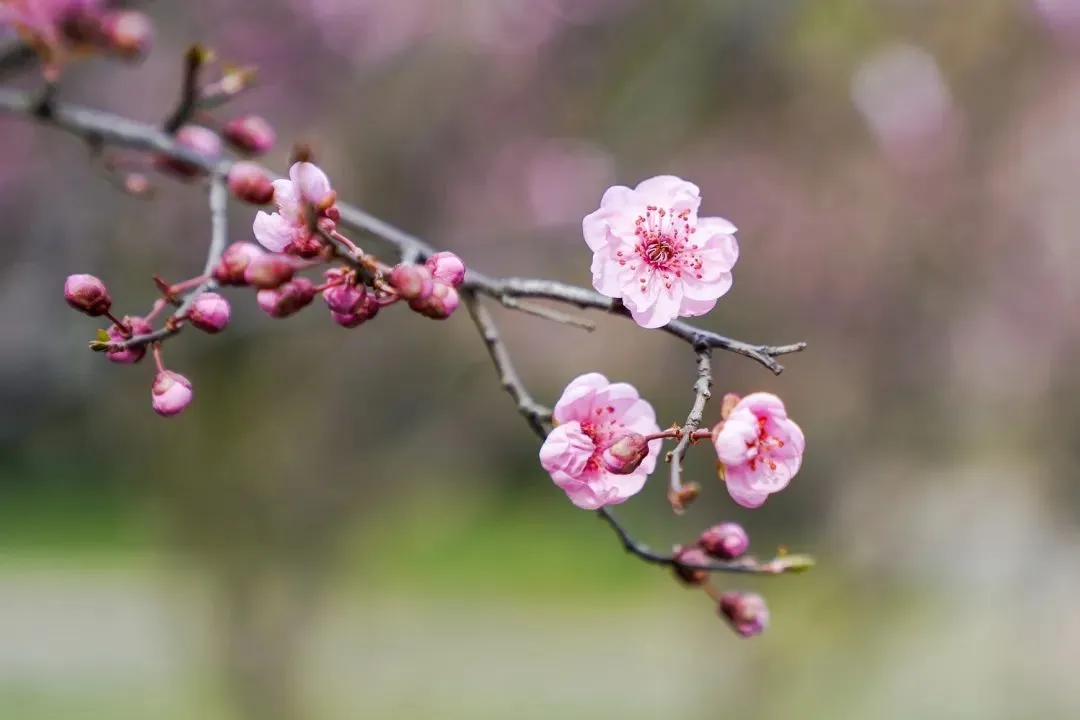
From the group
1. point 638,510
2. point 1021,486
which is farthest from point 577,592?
point 1021,486

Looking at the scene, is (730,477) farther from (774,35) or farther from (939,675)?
(939,675)

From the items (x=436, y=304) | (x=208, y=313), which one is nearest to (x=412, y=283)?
(x=436, y=304)

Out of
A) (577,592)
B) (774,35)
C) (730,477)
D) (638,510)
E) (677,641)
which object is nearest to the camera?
(730,477)

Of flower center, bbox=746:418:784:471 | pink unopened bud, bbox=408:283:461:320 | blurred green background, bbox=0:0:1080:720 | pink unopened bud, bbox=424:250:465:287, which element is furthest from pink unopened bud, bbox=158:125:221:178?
blurred green background, bbox=0:0:1080:720

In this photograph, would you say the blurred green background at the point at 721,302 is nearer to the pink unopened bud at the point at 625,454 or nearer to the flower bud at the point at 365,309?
the flower bud at the point at 365,309

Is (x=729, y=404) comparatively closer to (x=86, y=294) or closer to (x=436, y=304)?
(x=436, y=304)

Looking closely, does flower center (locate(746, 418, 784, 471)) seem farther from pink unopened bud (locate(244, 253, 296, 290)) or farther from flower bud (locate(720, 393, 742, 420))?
pink unopened bud (locate(244, 253, 296, 290))
